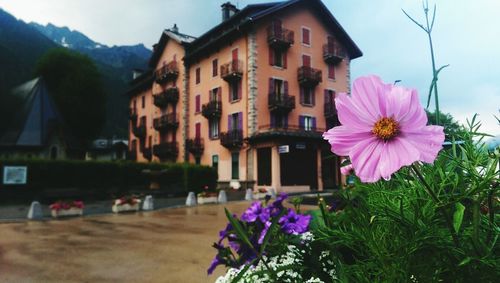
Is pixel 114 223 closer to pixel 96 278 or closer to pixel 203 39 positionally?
pixel 96 278

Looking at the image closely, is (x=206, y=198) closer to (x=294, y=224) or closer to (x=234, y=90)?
(x=234, y=90)

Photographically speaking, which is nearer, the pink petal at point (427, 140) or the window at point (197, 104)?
the pink petal at point (427, 140)

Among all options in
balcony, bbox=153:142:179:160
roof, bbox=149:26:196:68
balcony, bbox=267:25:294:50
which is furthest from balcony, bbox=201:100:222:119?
roof, bbox=149:26:196:68

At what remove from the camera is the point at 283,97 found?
2692 centimetres

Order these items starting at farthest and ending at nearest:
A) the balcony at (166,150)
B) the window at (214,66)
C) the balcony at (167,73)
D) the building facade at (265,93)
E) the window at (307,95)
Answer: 1. the balcony at (167,73)
2. the balcony at (166,150)
3. the window at (214,66)
4. the window at (307,95)
5. the building facade at (265,93)

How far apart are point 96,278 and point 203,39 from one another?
2958 centimetres

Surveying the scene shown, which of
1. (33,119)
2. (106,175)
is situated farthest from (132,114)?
(106,175)

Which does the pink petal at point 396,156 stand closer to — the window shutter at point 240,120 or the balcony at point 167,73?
the window shutter at point 240,120

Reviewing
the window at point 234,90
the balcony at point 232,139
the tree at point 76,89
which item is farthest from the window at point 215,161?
the tree at point 76,89

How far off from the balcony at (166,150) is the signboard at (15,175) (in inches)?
647

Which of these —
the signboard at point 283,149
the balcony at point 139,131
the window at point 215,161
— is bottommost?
the window at point 215,161

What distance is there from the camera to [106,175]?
21.1 metres

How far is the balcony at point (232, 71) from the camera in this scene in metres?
27.0

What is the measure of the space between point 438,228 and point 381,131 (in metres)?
0.43
